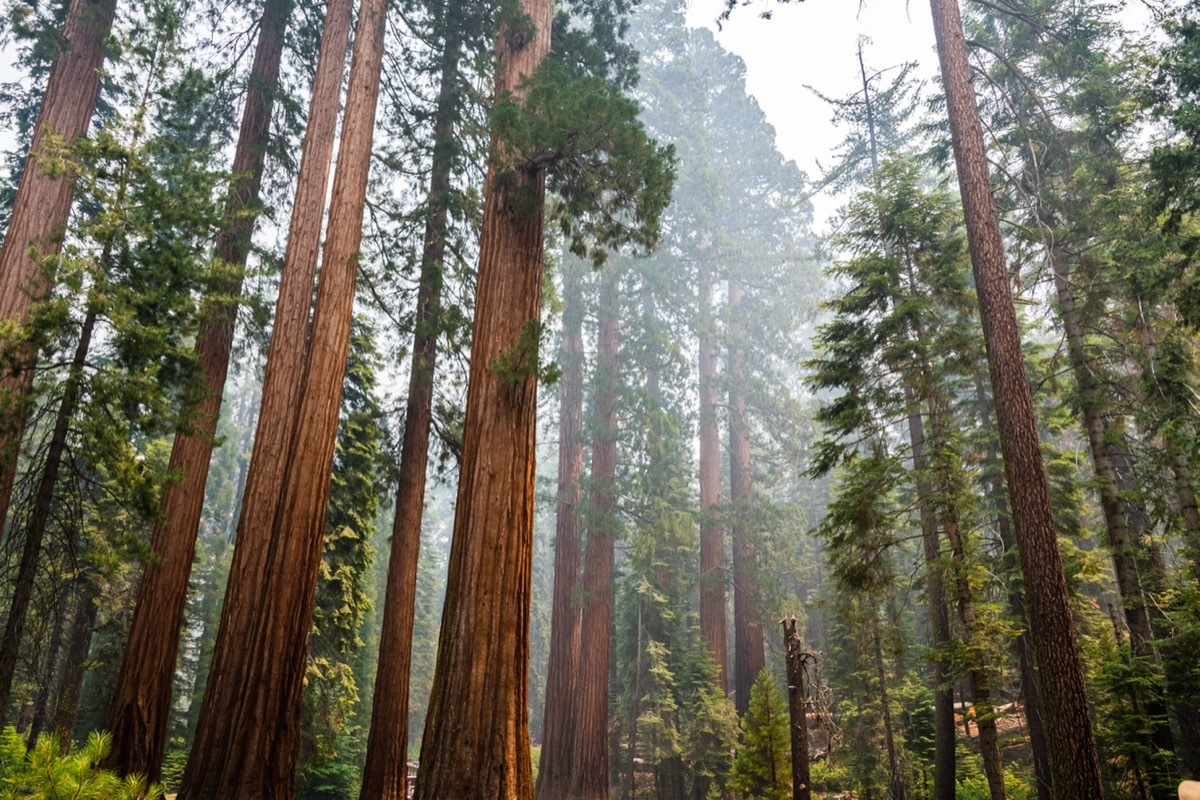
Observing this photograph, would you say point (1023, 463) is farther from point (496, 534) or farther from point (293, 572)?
point (293, 572)

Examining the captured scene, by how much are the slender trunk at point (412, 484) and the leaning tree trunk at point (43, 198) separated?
4.08 m

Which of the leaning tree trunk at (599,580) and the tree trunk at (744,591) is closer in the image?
the leaning tree trunk at (599,580)

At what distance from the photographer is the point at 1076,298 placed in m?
11.4

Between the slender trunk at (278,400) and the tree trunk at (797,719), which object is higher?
the slender trunk at (278,400)

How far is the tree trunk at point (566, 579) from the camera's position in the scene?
1407 cm

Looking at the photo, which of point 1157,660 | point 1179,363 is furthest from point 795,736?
point 1179,363

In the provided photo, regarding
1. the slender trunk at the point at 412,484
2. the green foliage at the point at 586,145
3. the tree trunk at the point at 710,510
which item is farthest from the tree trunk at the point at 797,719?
the tree trunk at the point at 710,510

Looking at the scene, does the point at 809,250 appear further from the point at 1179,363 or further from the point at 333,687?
the point at 333,687

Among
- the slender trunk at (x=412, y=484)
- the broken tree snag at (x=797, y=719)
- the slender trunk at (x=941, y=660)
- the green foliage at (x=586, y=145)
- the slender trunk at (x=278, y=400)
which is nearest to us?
the green foliage at (x=586, y=145)

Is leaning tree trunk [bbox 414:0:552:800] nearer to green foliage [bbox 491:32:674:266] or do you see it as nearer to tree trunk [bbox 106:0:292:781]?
green foliage [bbox 491:32:674:266]

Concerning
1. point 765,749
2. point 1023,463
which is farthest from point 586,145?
point 765,749

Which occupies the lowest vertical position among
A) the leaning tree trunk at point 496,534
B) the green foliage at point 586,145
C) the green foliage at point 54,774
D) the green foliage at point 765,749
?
the green foliage at point 765,749

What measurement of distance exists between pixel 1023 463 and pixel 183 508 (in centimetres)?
931

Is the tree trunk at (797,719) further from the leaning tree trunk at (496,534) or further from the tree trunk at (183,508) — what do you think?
the tree trunk at (183,508)
